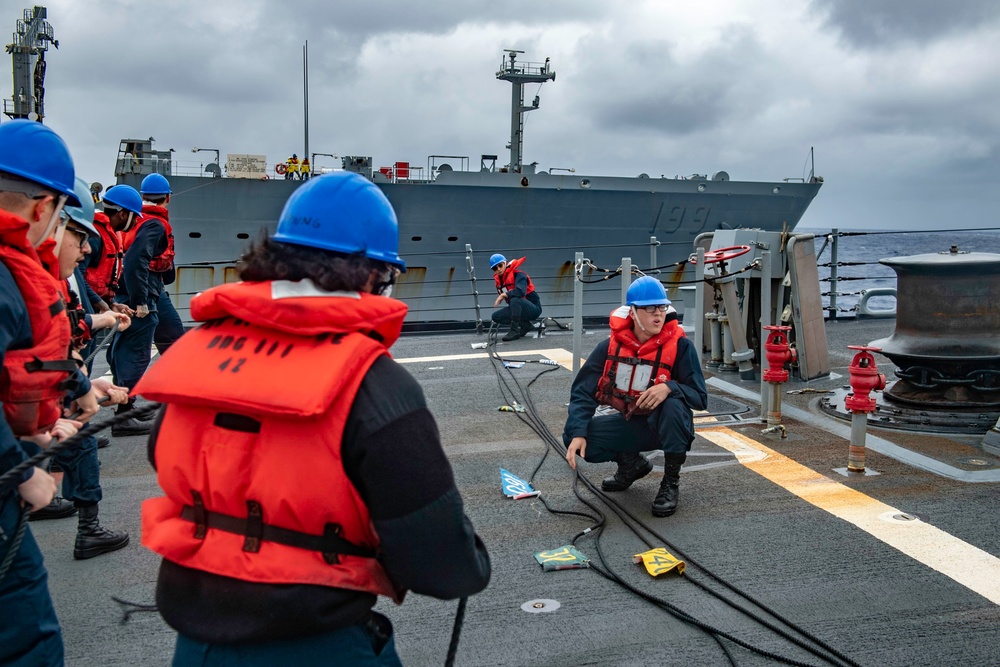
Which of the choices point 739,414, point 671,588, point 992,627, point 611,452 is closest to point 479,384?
point 739,414

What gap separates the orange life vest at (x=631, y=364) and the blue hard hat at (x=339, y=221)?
9.56 feet

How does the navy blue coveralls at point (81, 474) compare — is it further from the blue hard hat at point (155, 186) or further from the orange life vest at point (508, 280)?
the orange life vest at point (508, 280)

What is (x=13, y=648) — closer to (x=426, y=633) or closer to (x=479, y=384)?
(x=426, y=633)

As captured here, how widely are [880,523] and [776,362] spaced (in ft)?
6.12

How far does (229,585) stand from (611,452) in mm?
3287

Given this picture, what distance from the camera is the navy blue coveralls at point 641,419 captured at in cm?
439

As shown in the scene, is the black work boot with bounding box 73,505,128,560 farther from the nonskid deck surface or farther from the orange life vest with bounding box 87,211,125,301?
the orange life vest with bounding box 87,211,125,301

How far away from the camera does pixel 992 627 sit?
3.09m

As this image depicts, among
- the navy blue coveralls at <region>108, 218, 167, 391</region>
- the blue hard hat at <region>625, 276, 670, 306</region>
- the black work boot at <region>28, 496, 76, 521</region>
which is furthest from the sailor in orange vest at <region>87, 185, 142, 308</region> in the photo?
the blue hard hat at <region>625, 276, 670, 306</region>

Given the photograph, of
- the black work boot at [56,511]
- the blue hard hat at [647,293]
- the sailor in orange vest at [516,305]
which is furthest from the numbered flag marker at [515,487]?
the sailor in orange vest at [516,305]

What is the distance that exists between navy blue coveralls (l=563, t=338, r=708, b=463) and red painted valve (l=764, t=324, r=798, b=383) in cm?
155

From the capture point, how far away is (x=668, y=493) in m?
4.42

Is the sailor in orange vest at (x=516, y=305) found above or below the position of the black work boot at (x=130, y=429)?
above

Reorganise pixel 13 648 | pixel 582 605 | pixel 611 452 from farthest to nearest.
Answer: pixel 611 452 → pixel 582 605 → pixel 13 648
